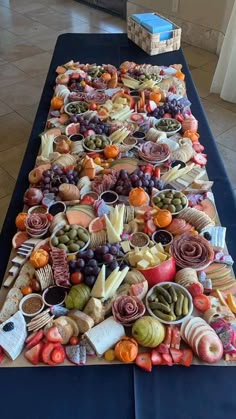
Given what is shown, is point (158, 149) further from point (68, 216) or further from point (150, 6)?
point (150, 6)

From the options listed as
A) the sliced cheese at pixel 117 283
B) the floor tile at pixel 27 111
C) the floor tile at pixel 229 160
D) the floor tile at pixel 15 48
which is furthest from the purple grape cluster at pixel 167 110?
the floor tile at pixel 15 48

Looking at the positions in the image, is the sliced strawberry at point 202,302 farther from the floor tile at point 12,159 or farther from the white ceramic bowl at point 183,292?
the floor tile at point 12,159

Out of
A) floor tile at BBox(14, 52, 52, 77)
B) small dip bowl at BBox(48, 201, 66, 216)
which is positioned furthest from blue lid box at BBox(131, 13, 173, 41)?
floor tile at BBox(14, 52, 52, 77)

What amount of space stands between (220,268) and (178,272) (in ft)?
0.42

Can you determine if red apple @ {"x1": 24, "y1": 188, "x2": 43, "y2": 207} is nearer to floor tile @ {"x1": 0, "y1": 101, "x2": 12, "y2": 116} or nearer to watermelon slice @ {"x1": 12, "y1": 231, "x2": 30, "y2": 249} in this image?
watermelon slice @ {"x1": 12, "y1": 231, "x2": 30, "y2": 249}

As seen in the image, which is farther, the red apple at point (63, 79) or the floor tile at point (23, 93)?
the floor tile at point (23, 93)

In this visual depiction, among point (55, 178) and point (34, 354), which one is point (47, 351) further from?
point (55, 178)

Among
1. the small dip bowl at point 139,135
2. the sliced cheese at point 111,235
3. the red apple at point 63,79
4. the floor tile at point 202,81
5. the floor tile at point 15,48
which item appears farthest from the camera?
the floor tile at point 15,48

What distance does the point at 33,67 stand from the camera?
3.69m

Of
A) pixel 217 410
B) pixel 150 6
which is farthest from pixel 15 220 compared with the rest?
pixel 150 6

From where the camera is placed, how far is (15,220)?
1377 mm

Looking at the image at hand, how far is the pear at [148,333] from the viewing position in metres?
0.99

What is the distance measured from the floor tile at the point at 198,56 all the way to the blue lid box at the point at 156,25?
4.65 feet

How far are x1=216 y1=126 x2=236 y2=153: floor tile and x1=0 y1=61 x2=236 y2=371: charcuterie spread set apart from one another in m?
→ 0.99
